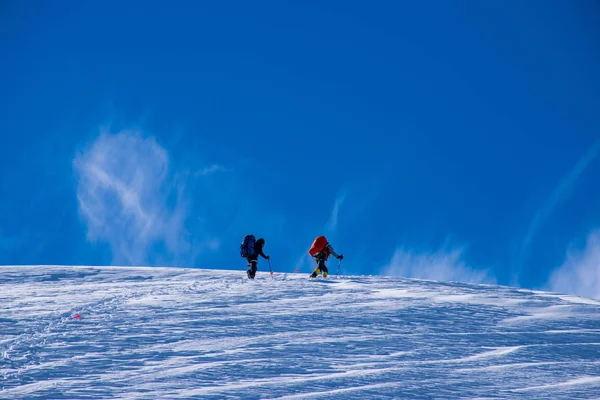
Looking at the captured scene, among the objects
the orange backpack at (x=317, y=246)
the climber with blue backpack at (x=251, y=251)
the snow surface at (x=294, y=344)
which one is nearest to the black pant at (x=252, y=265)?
the climber with blue backpack at (x=251, y=251)

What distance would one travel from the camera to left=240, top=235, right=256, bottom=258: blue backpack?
50.5 feet

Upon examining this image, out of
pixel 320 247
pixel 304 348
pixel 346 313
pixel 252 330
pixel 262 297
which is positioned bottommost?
pixel 304 348

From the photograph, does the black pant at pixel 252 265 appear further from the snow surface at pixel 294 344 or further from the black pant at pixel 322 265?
the snow surface at pixel 294 344

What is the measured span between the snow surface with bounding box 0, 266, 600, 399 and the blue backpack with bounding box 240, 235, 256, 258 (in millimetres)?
3146

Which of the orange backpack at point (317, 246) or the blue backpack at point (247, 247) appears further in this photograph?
the orange backpack at point (317, 246)

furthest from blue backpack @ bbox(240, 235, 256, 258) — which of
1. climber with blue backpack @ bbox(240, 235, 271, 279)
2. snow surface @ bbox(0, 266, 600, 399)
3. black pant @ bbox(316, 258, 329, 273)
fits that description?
snow surface @ bbox(0, 266, 600, 399)

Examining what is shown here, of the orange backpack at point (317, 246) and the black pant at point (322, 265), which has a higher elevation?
the orange backpack at point (317, 246)

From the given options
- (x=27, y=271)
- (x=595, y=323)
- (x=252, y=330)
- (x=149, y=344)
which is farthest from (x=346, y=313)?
(x=27, y=271)

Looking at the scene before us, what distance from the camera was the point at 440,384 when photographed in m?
5.91

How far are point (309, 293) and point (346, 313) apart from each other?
2.36 meters

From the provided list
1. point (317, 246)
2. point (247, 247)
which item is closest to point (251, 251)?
point (247, 247)

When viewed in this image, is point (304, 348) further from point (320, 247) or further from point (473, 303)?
point (320, 247)

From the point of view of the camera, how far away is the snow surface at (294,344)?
575 cm

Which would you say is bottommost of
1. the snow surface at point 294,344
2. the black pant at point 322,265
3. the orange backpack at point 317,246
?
the snow surface at point 294,344
